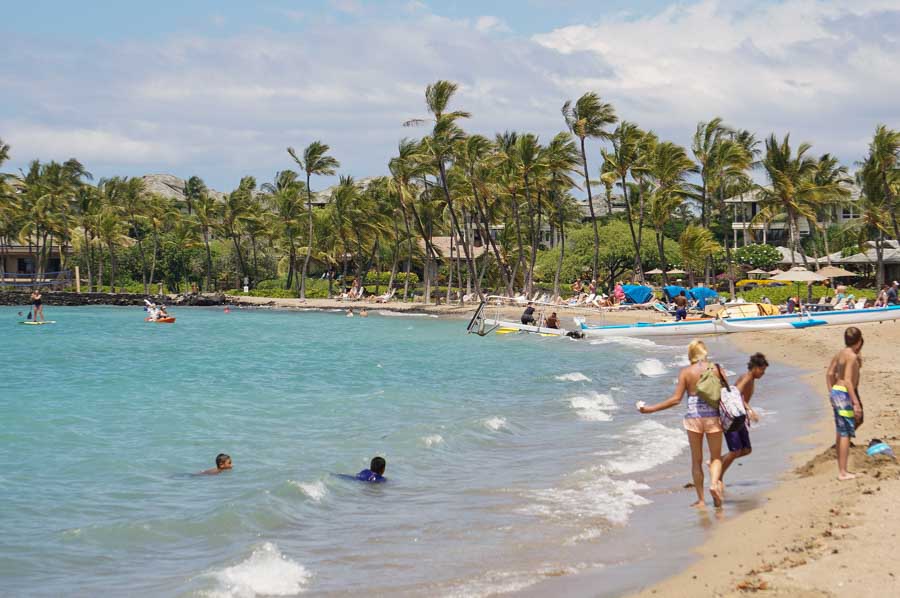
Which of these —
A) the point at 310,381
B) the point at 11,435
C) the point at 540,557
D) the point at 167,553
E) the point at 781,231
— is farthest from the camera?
the point at 781,231

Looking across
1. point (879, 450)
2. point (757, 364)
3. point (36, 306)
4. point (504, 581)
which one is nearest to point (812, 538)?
point (757, 364)

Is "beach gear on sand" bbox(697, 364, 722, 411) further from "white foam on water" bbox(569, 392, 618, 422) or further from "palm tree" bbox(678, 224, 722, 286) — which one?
"palm tree" bbox(678, 224, 722, 286)

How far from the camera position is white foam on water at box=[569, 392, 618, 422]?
17.1 meters

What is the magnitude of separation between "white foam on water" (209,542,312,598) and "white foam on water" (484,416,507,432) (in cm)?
789

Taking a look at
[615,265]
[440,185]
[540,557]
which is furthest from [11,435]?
[615,265]

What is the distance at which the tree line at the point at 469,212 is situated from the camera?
53812 millimetres

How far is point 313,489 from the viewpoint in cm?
1161

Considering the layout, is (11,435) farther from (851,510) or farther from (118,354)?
(118,354)

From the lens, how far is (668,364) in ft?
88.4

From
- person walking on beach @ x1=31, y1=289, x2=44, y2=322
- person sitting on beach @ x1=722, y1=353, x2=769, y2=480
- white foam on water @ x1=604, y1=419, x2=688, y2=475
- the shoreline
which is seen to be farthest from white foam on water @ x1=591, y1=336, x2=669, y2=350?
person walking on beach @ x1=31, y1=289, x2=44, y2=322

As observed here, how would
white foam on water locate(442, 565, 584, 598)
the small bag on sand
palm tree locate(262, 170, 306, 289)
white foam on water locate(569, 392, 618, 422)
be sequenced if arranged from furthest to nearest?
palm tree locate(262, 170, 306, 289) < white foam on water locate(569, 392, 618, 422) < the small bag on sand < white foam on water locate(442, 565, 584, 598)

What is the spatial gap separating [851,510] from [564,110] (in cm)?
5006

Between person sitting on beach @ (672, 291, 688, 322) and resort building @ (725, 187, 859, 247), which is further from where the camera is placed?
resort building @ (725, 187, 859, 247)

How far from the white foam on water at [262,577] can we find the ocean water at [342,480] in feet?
0.08
